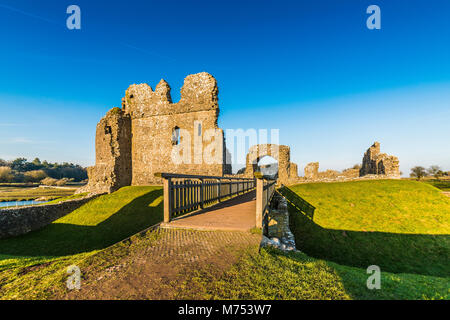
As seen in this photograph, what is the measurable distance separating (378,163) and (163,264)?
3020cm

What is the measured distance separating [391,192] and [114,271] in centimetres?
2072

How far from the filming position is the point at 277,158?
29.2 meters

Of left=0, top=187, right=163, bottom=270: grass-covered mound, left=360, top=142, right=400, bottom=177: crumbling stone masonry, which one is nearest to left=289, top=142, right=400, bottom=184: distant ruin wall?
left=360, top=142, right=400, bottom=177: crumbling stone masonry

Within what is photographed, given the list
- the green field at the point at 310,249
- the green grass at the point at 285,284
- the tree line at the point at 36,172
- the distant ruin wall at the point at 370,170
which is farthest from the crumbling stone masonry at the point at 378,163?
the tree line at the point at 36,172

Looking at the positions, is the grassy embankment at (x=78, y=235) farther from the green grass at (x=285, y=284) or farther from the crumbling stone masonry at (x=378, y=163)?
the crumbling stone masonry at (x=378, y=163)

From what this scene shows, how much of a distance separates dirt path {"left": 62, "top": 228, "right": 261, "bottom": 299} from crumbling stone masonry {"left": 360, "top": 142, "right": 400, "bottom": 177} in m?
25.1

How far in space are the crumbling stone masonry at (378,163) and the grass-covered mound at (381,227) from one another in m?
4.78

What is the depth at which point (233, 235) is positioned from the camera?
4.97m

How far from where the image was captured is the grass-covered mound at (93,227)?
875cm

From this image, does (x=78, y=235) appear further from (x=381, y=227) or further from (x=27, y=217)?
(x=381, y=227)

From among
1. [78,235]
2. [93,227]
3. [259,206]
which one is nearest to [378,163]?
[259,206]

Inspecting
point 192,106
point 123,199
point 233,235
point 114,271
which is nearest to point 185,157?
point 192,106

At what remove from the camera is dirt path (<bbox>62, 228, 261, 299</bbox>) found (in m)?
2.61
